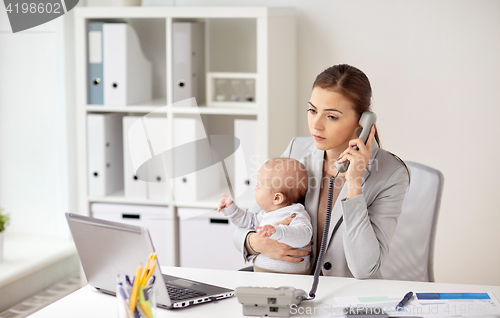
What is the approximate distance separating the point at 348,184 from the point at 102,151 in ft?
4.95

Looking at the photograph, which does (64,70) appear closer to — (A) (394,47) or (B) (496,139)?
(A) (394,47)

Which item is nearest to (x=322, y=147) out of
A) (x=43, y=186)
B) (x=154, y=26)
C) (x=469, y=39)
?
(x=469, y=39)

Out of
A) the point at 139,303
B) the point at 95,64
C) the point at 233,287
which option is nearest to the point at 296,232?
the point at 233,287

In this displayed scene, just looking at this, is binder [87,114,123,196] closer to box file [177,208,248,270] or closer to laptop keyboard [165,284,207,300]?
box file [177,208,248,270]

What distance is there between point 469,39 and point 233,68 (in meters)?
1.16

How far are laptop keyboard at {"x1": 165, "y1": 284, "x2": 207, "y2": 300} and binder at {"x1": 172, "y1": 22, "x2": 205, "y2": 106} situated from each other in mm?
Answer: 1384

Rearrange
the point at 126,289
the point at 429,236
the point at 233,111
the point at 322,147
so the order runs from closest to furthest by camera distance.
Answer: the point at 126,289 < the point at 322,147 < the point at 429,236 < the point at 233,111

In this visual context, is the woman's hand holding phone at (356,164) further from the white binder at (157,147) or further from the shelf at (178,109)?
A: the white binder at (157,147)

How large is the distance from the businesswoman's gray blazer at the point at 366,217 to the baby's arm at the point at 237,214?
0.10 feet

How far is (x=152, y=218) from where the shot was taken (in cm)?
265

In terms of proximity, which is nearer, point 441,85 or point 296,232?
point 296,232

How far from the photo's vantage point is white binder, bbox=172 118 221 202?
255 cm

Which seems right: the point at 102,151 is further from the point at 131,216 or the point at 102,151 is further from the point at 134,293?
the point at 134,293

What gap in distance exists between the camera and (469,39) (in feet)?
8.26
